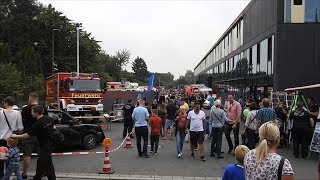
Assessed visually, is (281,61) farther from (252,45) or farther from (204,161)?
(204,161)

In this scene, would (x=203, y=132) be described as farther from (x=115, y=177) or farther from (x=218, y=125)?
(x=115, y=177)

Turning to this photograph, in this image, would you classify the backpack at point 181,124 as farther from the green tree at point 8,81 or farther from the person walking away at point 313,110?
the green tree at point 8,81

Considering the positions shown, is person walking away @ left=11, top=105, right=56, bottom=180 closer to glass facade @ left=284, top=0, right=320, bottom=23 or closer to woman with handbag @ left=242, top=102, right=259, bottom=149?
woman with handbag @ left=242, top=102, right=259, bottom=149

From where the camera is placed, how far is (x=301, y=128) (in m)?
13.5

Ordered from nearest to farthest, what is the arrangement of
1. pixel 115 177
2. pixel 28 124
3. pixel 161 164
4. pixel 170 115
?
pixel 28 124 < pixel 115 177 < pixel 161 164 < pixel 170 115

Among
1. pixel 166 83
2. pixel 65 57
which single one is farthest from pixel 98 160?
pixel 166 83

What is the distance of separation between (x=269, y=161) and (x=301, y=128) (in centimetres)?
998

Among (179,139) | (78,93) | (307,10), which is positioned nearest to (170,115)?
(179,139)

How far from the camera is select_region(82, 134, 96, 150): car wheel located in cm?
1473

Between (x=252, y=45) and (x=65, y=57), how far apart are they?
3763cm

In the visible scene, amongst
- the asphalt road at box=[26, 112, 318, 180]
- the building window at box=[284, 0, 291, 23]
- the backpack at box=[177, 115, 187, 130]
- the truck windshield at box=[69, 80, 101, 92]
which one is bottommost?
the asphalt road at box=[26, 112, 318, 180]

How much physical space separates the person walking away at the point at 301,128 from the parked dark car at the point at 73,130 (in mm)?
6438

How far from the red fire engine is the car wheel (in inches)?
465

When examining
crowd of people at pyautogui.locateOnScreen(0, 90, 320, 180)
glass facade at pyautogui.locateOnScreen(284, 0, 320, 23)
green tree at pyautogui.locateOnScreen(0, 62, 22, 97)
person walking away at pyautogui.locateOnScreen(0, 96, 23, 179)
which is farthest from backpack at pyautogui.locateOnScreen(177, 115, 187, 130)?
green tree at pyautogui.locateOnScreen(0, 62, 22, 97)
